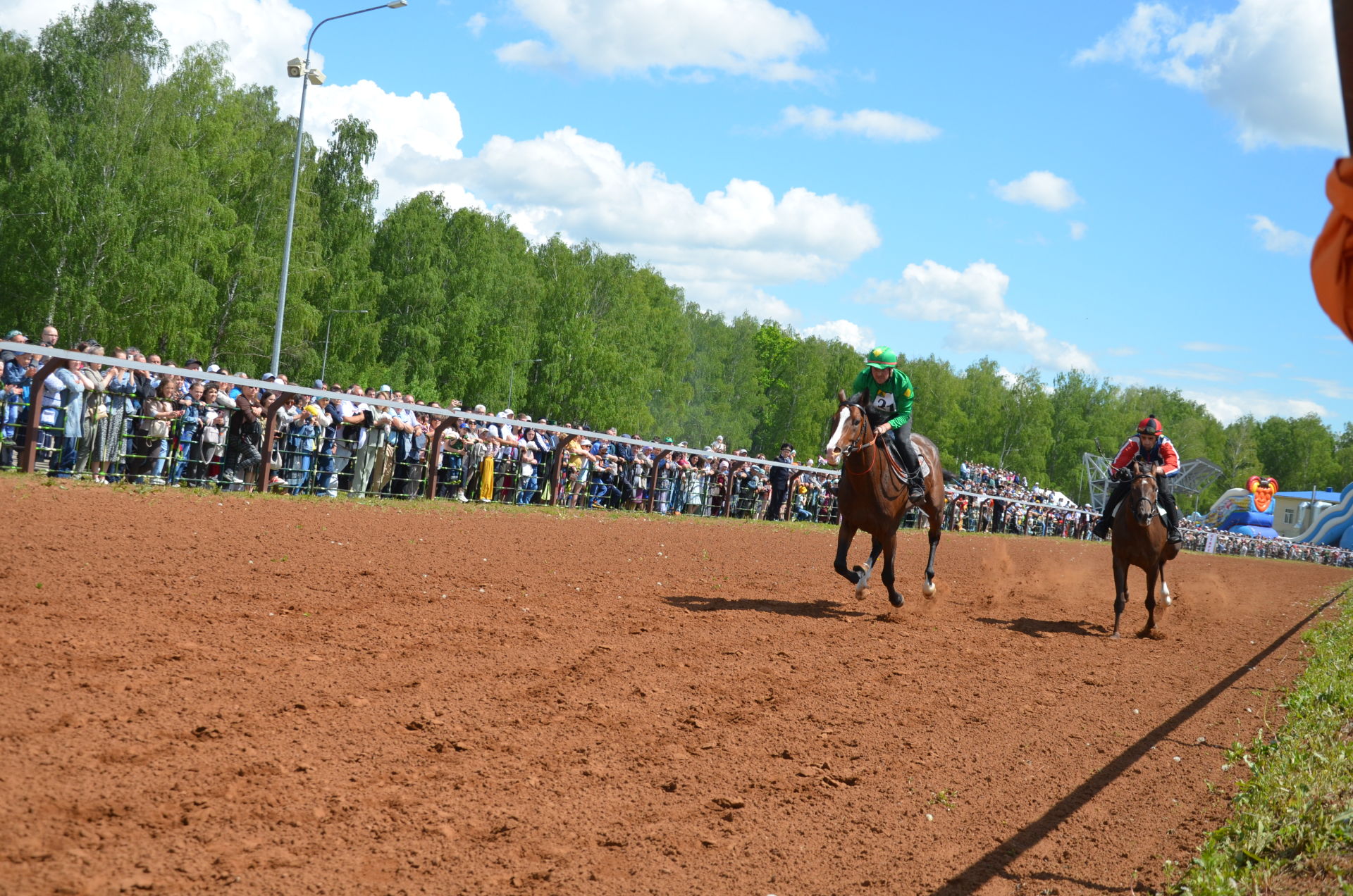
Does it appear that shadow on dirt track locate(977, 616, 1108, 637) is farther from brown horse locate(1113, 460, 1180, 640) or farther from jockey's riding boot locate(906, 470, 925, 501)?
jockey's riding boot locate(906, 470, 925, 501)

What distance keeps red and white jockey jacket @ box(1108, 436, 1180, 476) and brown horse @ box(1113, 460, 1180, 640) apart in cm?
14

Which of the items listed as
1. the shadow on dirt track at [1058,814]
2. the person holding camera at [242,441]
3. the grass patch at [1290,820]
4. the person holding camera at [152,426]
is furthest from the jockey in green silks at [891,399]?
the person holding camera at [152,426]

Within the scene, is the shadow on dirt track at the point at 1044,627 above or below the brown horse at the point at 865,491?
below

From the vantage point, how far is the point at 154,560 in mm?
8445

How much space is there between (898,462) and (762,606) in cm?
211

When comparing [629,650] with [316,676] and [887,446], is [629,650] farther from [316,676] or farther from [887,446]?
[887,446]

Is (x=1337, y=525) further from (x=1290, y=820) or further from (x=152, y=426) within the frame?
(x=1290, y=820)

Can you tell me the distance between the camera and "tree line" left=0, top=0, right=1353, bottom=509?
34875 millimetres

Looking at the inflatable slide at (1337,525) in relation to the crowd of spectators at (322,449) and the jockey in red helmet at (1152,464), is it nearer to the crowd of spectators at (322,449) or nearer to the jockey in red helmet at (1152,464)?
the crowd of spectators at (322,449)

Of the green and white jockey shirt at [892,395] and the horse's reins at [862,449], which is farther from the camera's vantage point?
the green and white jockey shirt at [892,395]

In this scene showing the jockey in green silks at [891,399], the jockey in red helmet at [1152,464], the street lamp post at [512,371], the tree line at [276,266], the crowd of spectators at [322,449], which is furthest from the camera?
the street lamp post at [512,371]

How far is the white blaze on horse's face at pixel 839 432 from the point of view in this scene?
992 cm

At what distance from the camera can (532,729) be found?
553 centimetres

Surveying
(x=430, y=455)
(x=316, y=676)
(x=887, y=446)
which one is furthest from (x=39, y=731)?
(x=430, y=455)
